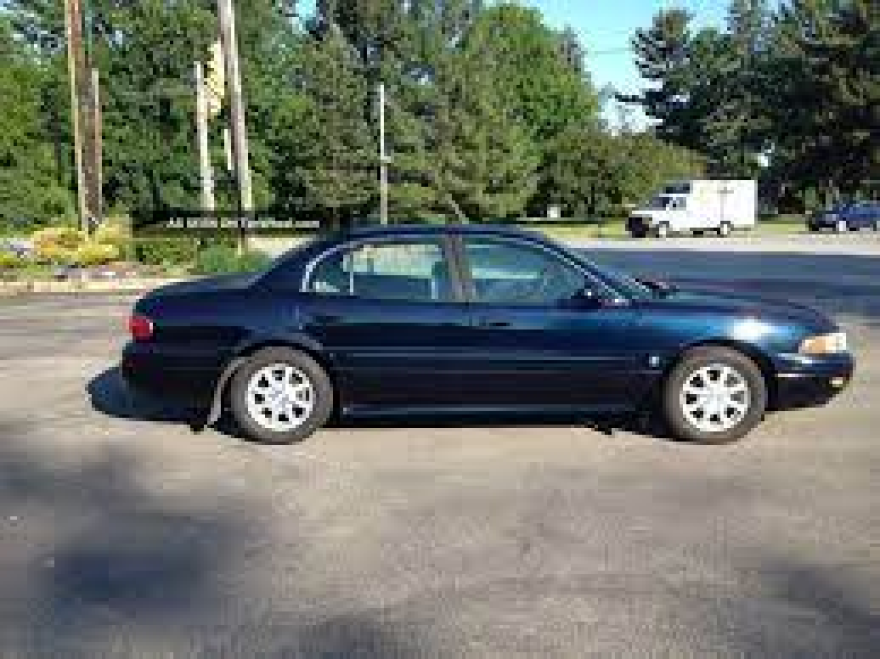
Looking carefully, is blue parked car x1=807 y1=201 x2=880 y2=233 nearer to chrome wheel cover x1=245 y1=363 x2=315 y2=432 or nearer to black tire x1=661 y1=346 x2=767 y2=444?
black tire x1=661 y1=346 x2=767 y2=444

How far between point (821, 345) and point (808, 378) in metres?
0.24

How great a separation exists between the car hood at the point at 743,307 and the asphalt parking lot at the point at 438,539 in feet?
2.40

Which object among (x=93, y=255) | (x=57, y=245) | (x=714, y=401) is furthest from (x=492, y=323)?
(x=57, y=245)

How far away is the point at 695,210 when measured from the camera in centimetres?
4959

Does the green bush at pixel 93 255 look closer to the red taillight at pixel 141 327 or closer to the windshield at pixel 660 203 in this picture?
the red taillight at pixel 141 327

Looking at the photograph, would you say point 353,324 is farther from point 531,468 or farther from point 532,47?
point 532,47

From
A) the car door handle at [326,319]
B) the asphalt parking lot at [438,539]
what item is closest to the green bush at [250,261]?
the asphalt parking lot at [438,539]

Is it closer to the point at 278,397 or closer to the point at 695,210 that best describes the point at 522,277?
the point at 278,397

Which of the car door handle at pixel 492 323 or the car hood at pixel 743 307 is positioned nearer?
the car door handle at pixel 492 323

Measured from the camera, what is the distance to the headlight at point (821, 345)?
7.50 meters

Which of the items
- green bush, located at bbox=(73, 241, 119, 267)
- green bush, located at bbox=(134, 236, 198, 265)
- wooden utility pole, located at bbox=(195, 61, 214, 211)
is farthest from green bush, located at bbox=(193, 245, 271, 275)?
wooden utility pole, located at bbox=(195, 61, 214, 211)

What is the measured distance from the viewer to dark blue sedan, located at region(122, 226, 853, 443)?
290 inches

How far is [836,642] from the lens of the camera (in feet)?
13.9

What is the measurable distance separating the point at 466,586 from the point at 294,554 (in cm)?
90
